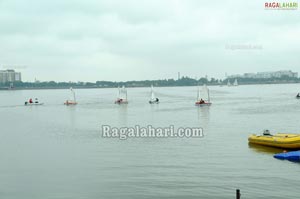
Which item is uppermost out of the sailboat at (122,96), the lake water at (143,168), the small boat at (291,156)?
the sailboat at (122,96)

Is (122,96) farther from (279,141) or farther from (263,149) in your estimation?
(279,141)

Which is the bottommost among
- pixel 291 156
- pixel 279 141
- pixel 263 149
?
pixel 263 149

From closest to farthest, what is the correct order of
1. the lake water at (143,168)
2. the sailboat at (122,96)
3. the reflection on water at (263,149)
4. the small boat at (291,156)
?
the lake water at (143,168) → the small boat at (291,156) → the reflection on water at (263,149) → the sailboat at (122,96)

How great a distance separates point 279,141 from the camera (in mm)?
40750

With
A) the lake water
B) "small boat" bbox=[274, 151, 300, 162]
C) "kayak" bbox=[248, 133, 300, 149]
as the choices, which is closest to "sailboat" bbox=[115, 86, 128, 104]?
the lake water

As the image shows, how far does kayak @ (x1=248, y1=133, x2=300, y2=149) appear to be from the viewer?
39844 mm

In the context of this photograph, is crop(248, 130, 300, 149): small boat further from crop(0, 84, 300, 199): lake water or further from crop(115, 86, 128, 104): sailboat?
crop(115, 86, 128, 104): sailboat

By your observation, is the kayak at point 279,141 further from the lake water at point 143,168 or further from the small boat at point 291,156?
the small boat at point 291,156

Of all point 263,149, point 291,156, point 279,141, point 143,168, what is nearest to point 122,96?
point 263,149

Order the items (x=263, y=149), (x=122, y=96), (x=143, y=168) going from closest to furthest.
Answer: (x=143, y=168)
(x=263, y=149)
(x=122, y=96)

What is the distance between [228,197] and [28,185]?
14.4 meters

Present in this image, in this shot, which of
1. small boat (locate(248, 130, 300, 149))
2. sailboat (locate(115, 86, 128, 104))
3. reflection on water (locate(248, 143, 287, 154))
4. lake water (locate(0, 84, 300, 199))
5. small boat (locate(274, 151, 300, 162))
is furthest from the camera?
sailboat (locate(115, 86, 128, 104))

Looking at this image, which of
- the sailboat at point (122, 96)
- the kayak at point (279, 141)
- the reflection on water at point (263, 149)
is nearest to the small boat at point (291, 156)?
the reflection on water at point (263, 149)

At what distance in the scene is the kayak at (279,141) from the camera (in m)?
39.8
